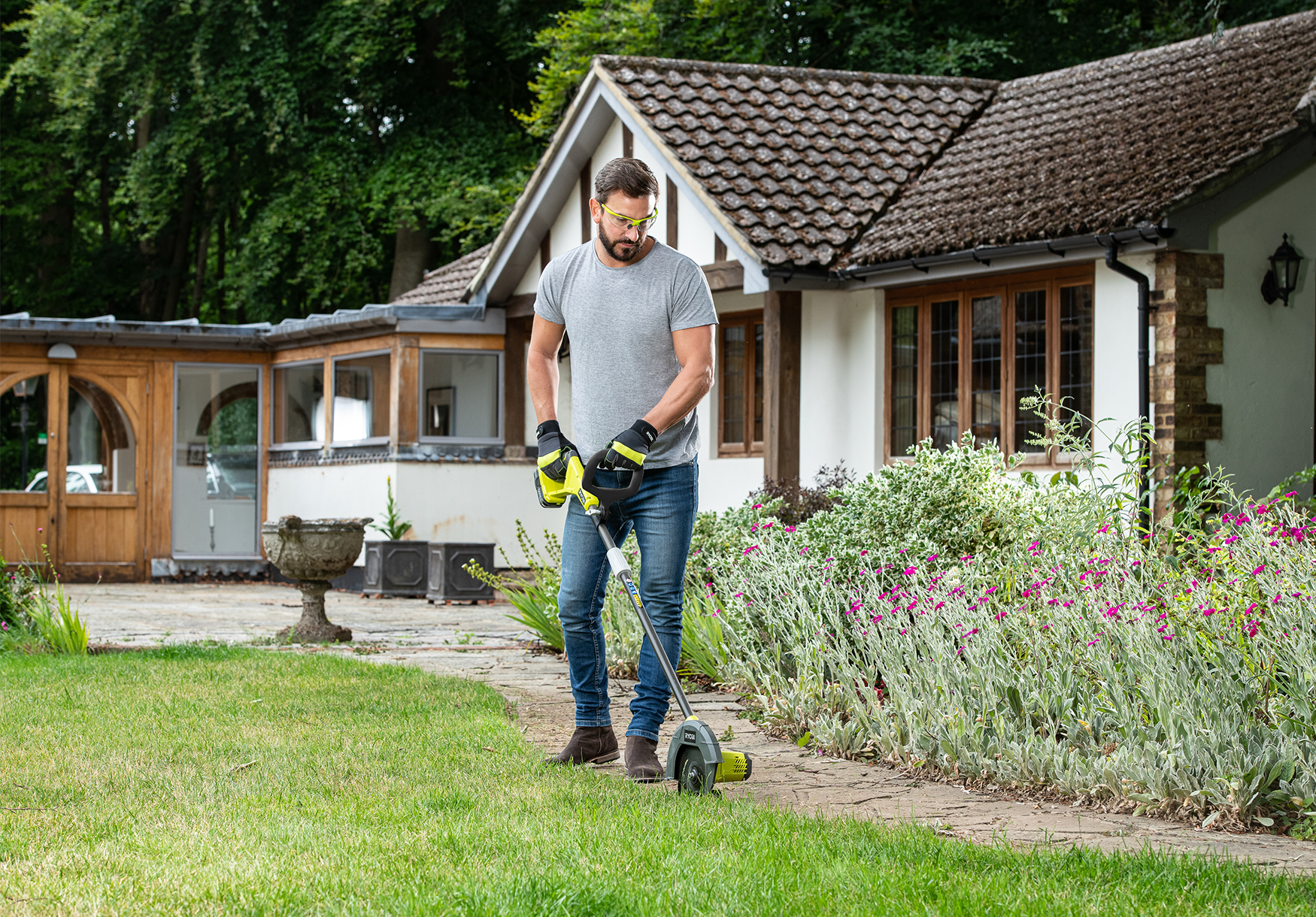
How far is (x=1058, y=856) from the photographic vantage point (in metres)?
3.93

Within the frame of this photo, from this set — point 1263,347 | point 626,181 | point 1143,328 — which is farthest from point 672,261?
point 1263,347

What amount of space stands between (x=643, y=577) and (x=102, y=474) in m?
13.9

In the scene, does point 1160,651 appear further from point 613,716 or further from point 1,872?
point 1,872

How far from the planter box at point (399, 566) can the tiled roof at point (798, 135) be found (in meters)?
5.07

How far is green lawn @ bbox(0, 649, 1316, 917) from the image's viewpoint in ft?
11.3

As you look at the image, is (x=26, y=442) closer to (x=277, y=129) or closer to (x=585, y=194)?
(x=585, y=194)

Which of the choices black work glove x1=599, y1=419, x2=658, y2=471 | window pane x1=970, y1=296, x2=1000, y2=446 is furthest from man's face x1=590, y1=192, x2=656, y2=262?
window pane x1=970, y1=296, x2=1000, y2=446

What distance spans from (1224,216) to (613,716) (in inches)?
257

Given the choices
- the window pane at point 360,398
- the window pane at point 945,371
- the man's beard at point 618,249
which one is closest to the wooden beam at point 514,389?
the window pane at point 360,398

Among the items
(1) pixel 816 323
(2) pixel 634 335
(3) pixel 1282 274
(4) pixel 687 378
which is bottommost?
(4) pixel 687 378

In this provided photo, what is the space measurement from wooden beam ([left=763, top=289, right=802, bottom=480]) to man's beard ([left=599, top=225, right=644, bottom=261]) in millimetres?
7943

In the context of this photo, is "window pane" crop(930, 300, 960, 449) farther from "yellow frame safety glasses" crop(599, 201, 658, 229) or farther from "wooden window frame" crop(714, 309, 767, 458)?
"yellow frame safety glasses" crop(599, 201, 658, 229)

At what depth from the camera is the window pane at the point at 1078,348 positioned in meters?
11.5

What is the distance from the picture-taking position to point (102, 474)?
690 inches
